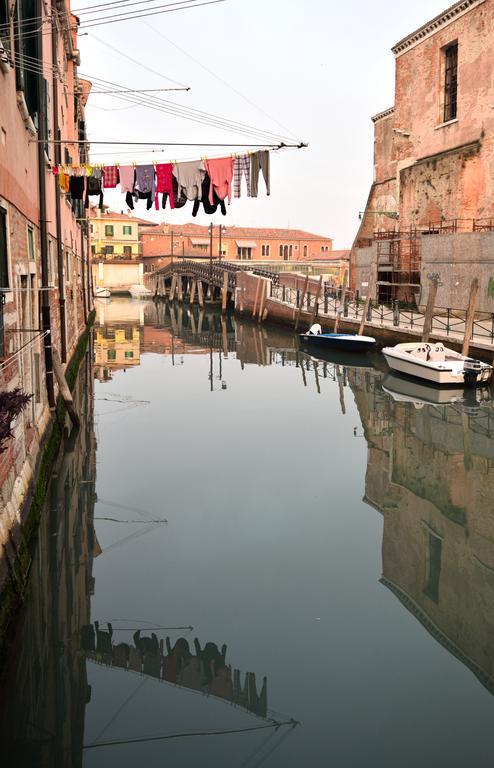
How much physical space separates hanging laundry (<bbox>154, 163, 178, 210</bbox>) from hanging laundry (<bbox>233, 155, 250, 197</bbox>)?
1.27 m

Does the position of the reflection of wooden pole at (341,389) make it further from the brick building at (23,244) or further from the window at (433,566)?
the window at (433,566)

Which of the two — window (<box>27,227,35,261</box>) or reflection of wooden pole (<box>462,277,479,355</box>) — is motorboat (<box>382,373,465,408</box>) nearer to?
reflection of wooden pole (<box>462,277,479,355</box>)

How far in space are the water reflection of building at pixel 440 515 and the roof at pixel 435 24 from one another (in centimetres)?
1554

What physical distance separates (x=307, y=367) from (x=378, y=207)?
15.7 metres

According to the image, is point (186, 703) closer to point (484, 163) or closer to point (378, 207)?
point (484, 163)

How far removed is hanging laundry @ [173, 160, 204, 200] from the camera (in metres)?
13.9

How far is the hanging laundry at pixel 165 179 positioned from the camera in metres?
14.0

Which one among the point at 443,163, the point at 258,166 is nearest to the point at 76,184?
the point at 258,166

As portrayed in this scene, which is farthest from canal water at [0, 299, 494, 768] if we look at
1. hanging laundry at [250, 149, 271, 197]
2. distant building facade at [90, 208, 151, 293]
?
distant building facade at [90, 208, 151, 293]

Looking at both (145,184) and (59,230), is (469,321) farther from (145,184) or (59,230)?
(59,230)

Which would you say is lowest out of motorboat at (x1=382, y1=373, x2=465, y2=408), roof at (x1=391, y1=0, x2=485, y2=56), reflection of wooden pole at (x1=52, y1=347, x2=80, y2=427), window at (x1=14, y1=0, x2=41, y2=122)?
motorboat at (x1=382, y1=373, x2=465, y2=408)

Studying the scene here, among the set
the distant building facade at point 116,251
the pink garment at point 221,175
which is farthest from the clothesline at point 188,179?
the distant building facade at point 116,251

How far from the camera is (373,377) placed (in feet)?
61.2

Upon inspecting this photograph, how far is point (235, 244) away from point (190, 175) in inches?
2217
